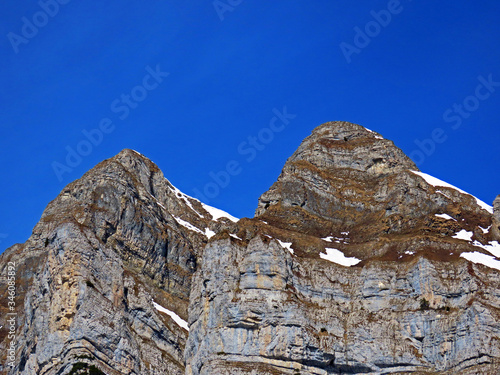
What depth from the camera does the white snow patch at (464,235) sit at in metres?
164

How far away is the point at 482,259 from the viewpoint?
154 m

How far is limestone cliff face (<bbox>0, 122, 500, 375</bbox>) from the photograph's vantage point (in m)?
138

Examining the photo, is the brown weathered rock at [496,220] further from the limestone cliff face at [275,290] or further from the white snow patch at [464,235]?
the white snow patch at [464,235]

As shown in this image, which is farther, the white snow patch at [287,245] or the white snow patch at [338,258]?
the white snow patch at [287,245]

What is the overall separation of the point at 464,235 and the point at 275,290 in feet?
138

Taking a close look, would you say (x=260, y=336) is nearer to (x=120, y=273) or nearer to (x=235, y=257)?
(x=235, y=257)

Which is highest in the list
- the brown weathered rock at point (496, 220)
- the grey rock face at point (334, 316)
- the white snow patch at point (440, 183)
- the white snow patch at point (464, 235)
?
the white snow patch at point (440, 183)

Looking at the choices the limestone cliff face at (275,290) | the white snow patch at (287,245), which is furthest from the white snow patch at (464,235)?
the white snow patch at (287,245)

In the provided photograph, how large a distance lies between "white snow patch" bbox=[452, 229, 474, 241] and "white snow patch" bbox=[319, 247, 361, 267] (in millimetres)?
19678

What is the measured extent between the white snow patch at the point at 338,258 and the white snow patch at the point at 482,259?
19579mm

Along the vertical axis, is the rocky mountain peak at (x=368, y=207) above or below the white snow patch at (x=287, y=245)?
above

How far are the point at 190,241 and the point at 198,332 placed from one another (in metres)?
53.6

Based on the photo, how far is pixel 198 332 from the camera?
144 meters

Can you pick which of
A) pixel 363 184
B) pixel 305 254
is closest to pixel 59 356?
pixel 305 254
